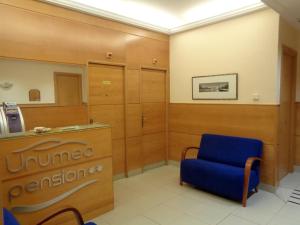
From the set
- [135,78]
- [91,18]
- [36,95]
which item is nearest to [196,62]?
[135,78]

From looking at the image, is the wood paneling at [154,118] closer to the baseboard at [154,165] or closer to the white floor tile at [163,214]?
the baseboard at [154,165]

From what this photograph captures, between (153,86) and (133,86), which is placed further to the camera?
(153,86)

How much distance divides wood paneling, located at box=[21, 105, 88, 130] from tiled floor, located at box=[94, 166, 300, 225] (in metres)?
1.40

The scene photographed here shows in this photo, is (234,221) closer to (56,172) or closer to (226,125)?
(226,125)

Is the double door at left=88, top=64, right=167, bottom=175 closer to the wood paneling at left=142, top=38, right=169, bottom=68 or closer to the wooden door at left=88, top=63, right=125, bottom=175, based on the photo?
the wooden door at left=88, top=63, right=125, bottom=175

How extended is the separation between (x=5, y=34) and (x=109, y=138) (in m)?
1.92

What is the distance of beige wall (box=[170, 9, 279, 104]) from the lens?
138 inches

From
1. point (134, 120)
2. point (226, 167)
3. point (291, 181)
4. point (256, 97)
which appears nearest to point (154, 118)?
point (134, 120)

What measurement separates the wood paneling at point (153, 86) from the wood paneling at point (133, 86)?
0.59 ft

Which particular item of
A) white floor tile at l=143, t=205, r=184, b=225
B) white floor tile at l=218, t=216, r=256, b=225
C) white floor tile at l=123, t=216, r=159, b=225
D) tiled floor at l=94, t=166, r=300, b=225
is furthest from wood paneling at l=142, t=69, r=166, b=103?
white floor tile at l=218, t=216, r=256, b=225

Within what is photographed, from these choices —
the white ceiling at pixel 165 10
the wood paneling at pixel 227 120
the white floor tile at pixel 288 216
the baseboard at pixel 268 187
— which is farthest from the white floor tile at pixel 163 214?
the white ceiling at pixel 165 10

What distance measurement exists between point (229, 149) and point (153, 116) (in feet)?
5.83

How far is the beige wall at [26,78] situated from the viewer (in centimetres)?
299

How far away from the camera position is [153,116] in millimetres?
4820
